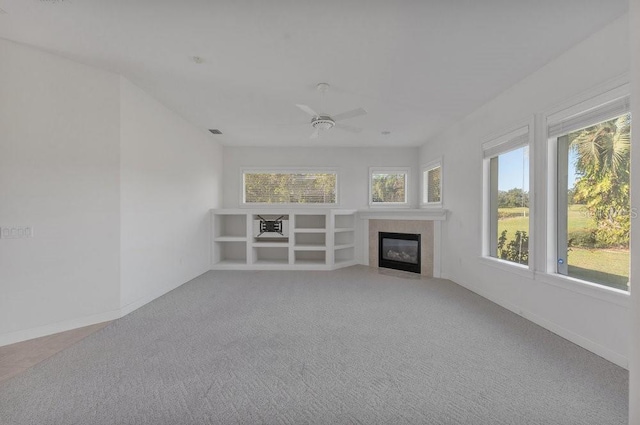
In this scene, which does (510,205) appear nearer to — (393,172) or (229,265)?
(393,172)

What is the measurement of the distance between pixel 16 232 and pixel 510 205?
17.3ft

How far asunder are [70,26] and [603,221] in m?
4.81

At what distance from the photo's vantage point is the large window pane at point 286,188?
20.9 ft

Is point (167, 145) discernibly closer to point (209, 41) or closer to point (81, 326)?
point (209, 41)

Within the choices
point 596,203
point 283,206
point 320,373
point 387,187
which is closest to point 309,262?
point 283,206

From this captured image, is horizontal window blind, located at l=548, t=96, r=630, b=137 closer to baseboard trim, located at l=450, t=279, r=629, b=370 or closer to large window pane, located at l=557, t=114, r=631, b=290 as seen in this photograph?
large window pane, located at l=557, t=114, r=631, b=290

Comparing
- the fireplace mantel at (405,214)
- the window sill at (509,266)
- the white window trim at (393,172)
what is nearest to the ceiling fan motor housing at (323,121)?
the fireplace mantel at (405,214)

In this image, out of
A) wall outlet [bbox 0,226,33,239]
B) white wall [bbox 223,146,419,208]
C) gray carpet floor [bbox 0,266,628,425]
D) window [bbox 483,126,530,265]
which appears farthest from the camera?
white wall [bbox 223,146,419,208]

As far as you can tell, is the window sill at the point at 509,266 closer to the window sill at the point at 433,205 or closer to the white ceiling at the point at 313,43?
the window sill at the point at 433,205

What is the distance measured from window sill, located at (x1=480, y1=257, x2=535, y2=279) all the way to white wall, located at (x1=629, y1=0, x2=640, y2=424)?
222cm

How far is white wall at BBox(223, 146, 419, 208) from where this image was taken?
20.6 feet

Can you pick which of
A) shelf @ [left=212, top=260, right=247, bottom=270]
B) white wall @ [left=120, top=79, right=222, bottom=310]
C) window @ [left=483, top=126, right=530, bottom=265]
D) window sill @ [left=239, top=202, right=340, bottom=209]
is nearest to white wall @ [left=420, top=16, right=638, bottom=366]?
window @ [left=483, top=126, right=530, bottom=265]

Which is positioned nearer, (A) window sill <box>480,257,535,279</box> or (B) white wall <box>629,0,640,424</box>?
(B) white wall <box>629,0,640,424</box>

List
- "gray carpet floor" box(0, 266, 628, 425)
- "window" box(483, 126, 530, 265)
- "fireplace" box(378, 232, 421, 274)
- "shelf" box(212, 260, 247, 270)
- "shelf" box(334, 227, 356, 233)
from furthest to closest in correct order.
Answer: "shelf" box(334, 227, 356, 233)
"shelf" box(212, 260, 247, 270)
"fireplace" box(378, 232, 421, 274)
"window" box(483, 126, 530, 265)
"gray carpet floor" box(0, 266, 628, 425)
